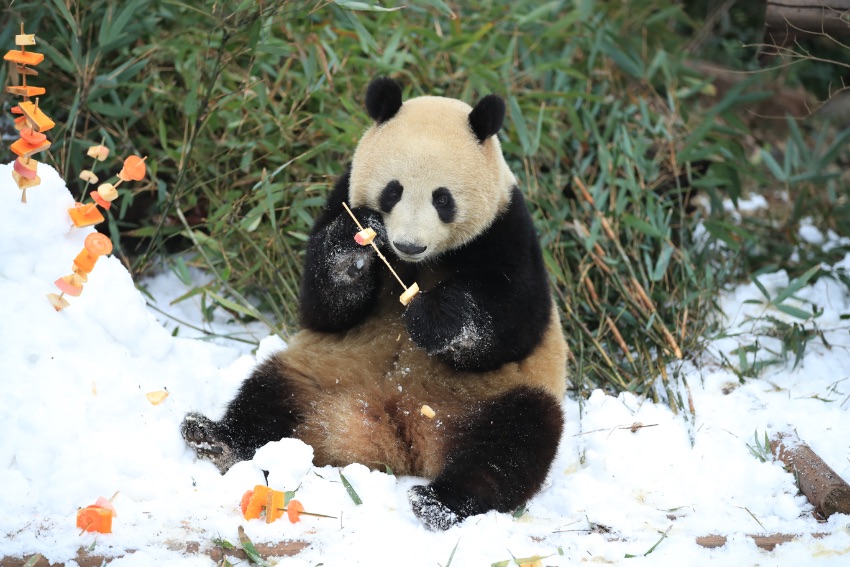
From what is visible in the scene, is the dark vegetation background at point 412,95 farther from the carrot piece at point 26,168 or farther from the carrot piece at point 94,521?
the carrot piece at point 94,521

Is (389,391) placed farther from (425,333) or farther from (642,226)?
(642,226)

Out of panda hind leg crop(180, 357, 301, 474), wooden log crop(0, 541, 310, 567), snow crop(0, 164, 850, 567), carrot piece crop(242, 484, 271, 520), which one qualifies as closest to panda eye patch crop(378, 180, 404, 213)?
panda hind leg crop(180, 357, 301, 474)

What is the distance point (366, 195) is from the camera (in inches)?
107

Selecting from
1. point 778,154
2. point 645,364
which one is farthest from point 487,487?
point 778,154

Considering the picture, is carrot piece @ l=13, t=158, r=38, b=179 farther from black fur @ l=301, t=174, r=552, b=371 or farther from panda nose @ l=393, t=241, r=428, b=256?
panda nose @ l=393, t=241, r=428, b=256

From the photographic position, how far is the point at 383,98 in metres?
2.74

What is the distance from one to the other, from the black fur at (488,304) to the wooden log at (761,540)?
2.53ft

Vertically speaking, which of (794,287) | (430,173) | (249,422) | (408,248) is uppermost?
(430,173)

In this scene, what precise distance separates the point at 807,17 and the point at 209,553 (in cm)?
287

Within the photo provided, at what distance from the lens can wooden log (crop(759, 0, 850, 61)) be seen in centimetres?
328

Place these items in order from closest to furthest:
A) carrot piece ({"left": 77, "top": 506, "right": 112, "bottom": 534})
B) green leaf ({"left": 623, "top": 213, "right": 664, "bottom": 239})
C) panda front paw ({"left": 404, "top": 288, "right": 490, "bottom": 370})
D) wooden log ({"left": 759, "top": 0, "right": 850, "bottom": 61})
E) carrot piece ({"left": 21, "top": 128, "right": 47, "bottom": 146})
Answer: carrot piece ({"left": 77, "top": 506, "right": 112, "bottom": 534}), carrot piece ({"left": 21, "top": 128, "right": 47, "bottom": 146}), panda front paw ({"left": 404, "top": 288, "right": 490, "bottom": 370}), wooden log ({"left": 759, "top": 0, "right": 850, "bottom": 61}), green leaf ({"left": 623, "top": 213, "right": 664, "bottom": 239})

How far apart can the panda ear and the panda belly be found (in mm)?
628

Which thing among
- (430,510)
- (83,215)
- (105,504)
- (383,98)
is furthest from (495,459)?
(83,215)

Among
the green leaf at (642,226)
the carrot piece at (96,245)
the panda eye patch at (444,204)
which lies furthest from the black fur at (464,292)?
the green leaf at (642,226)
